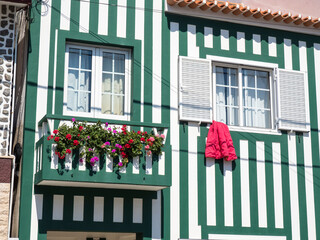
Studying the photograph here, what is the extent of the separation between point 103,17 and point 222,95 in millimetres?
2873

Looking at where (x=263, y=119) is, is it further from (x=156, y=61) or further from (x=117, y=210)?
(x=117, y=210)

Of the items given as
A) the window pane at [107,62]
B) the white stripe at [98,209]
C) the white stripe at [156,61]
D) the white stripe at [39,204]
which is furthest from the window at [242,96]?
the white stripe at [39,204]

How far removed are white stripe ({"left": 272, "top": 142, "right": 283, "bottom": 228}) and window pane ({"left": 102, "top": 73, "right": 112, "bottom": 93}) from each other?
3489 mm

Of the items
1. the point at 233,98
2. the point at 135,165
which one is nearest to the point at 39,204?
the point at 135,165

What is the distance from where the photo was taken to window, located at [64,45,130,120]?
12.6 metres

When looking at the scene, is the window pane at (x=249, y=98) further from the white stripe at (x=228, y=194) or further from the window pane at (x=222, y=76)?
the white stripe at (x=228, y=194)

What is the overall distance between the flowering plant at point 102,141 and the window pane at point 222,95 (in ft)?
7.26

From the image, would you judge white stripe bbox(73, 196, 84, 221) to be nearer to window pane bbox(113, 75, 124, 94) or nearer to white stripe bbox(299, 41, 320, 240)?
window pane bbox(113, 75, 124, 94)

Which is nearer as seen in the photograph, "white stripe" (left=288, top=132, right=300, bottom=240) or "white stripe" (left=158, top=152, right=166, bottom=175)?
"white stripe" (left=158, top=152, right=166, bottom=175)

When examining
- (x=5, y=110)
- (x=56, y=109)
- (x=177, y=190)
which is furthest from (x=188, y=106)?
(x=5, y=110)

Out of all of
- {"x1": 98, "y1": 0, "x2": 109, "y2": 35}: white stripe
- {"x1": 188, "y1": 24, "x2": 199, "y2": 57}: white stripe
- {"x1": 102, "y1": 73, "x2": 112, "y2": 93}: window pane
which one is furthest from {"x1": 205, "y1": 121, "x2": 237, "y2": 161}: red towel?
{"x1": 98, "y1": 0, "x2": 109, "y2": 35}: white stripe

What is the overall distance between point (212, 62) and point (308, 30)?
2.40m

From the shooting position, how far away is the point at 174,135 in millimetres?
12812

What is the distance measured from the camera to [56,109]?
39.9 feet
